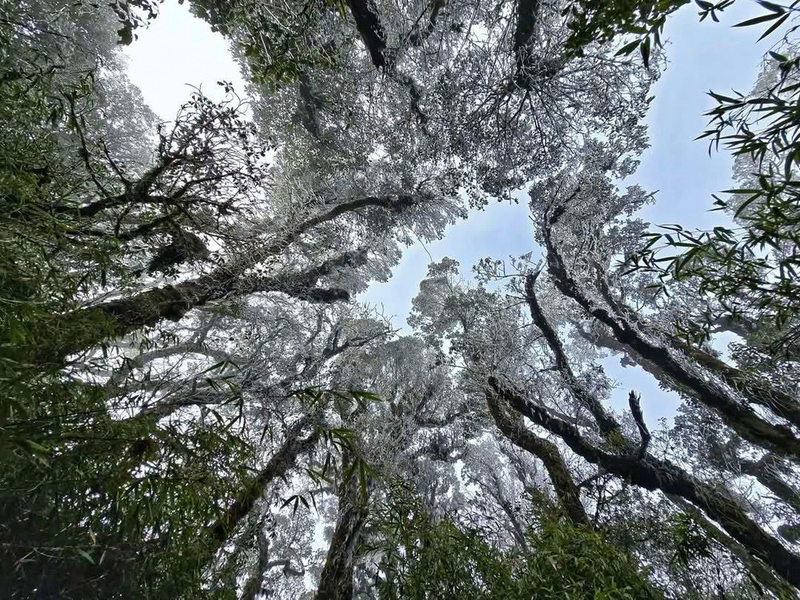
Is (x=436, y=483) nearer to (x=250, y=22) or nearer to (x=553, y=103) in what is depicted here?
(x=553, y=103)

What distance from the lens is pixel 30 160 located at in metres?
2.00

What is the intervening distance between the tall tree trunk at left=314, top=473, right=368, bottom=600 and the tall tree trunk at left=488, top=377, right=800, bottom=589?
9.37 feet

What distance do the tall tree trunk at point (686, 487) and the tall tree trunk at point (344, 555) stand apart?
9.37 ft

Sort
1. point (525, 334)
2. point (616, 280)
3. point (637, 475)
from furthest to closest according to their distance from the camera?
point (525, 334), point (616, 280), point (637, 475)

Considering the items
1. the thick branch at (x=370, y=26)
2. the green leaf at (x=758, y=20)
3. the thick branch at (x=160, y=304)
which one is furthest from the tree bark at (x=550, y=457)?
the thick branch at (x=370, y=26)

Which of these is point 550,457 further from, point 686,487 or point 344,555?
point 344,555

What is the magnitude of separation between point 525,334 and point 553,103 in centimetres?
467

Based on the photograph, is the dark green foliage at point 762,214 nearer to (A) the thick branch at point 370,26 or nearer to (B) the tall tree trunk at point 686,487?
(B) the tall tree trunk at point 686,487

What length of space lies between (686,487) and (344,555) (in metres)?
4.43

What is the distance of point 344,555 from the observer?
4.45 m

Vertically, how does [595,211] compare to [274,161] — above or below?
below

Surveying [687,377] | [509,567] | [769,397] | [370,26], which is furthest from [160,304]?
[769,397]

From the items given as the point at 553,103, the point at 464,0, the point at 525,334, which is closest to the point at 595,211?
the point at 553,103

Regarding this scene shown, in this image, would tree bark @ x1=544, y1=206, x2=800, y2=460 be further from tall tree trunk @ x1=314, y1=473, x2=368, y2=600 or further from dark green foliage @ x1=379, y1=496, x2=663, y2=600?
tall tree trunk @ x1=314, y1=473, x2=368, y2=600
